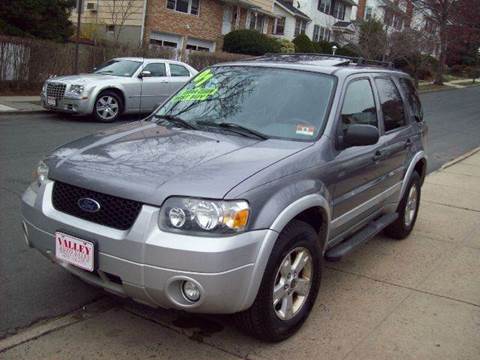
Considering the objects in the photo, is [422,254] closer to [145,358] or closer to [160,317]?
[160,317]

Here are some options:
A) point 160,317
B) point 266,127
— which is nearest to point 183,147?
point 266,127

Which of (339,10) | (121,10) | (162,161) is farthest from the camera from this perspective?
(339,10)

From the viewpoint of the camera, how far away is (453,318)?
406 centimetres

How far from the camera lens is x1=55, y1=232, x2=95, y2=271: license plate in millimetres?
3068

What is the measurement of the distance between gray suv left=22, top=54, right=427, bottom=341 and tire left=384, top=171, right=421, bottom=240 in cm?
94

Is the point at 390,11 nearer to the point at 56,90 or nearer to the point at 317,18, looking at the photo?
the point at 317,18

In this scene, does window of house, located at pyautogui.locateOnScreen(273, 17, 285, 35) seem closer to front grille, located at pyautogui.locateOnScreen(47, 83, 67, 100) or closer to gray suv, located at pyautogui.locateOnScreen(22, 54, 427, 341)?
front grille, located at pyautogui.locateOnScreen(47, 83, 67, 100)

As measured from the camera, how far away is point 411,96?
19.1ft

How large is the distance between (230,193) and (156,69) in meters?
11.7

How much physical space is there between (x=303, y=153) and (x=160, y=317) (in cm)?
147

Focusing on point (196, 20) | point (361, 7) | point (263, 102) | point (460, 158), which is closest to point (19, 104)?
point (460, 158)

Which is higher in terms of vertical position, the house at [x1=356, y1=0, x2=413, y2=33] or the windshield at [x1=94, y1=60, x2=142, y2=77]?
the house at [x1=356, y1=0, x2=413, y2=33]

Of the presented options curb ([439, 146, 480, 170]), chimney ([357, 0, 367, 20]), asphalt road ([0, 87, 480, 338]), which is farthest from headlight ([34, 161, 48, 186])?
chimney ([357, 0, 367, 20])

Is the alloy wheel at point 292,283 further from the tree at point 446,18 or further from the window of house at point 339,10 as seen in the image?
the window of house at point 339,10
